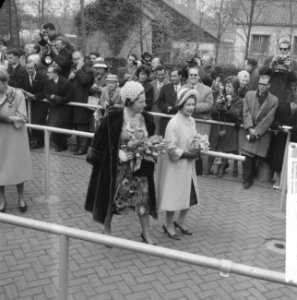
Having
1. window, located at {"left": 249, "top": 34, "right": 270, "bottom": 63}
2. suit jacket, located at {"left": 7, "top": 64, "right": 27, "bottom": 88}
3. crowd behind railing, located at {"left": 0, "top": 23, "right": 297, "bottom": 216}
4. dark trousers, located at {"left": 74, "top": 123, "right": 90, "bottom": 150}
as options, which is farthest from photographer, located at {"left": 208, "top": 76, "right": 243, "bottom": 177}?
window, located at {"left": 249, "top": 34, "right": 270, "bottom": 63}

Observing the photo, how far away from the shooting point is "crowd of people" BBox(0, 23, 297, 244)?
14.5 ft

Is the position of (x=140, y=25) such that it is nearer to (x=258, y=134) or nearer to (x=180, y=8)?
(x=180, y=8)

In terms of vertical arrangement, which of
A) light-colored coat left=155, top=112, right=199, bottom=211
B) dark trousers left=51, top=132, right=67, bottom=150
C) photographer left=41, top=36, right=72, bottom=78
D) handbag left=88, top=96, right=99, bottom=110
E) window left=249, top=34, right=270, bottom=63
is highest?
window left=249, top=34, right=270, bottom=63

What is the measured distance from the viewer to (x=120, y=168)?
4406 mm

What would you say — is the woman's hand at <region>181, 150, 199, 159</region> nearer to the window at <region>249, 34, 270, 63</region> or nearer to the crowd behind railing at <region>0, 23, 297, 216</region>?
the crowd behind railing at <region>0, 23, 297, 216</region>

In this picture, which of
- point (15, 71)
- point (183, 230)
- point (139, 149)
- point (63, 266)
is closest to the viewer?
point (63, 266)

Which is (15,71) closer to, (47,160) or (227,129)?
(47,160)

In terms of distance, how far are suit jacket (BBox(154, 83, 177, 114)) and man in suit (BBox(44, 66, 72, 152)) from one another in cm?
166

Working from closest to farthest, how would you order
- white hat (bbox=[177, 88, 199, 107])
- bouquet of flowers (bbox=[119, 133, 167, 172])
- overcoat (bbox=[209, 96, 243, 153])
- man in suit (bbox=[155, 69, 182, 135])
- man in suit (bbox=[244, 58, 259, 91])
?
bouquet of flowers (bbox=[119, 133, 167, 172]) → white hat (bbox=[177, 88, 199, 107]) → overcoat (bbox=[209, 96, 243, 153]) → man in suit (bbox=[155, 69, 182, 135]) → man in suit (bbox=[244, 58, 259, 91])

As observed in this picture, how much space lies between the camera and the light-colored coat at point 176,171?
4.66 metres

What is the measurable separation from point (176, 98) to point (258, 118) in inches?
55.6

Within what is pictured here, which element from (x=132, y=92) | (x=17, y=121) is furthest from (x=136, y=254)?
(x=17, y=121)

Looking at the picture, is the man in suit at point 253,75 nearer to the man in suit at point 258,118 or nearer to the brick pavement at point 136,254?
the man in suit at point 258,118

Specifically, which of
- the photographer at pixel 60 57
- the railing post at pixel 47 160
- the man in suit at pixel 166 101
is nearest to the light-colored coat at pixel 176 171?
the railing post at pixel 47 160
